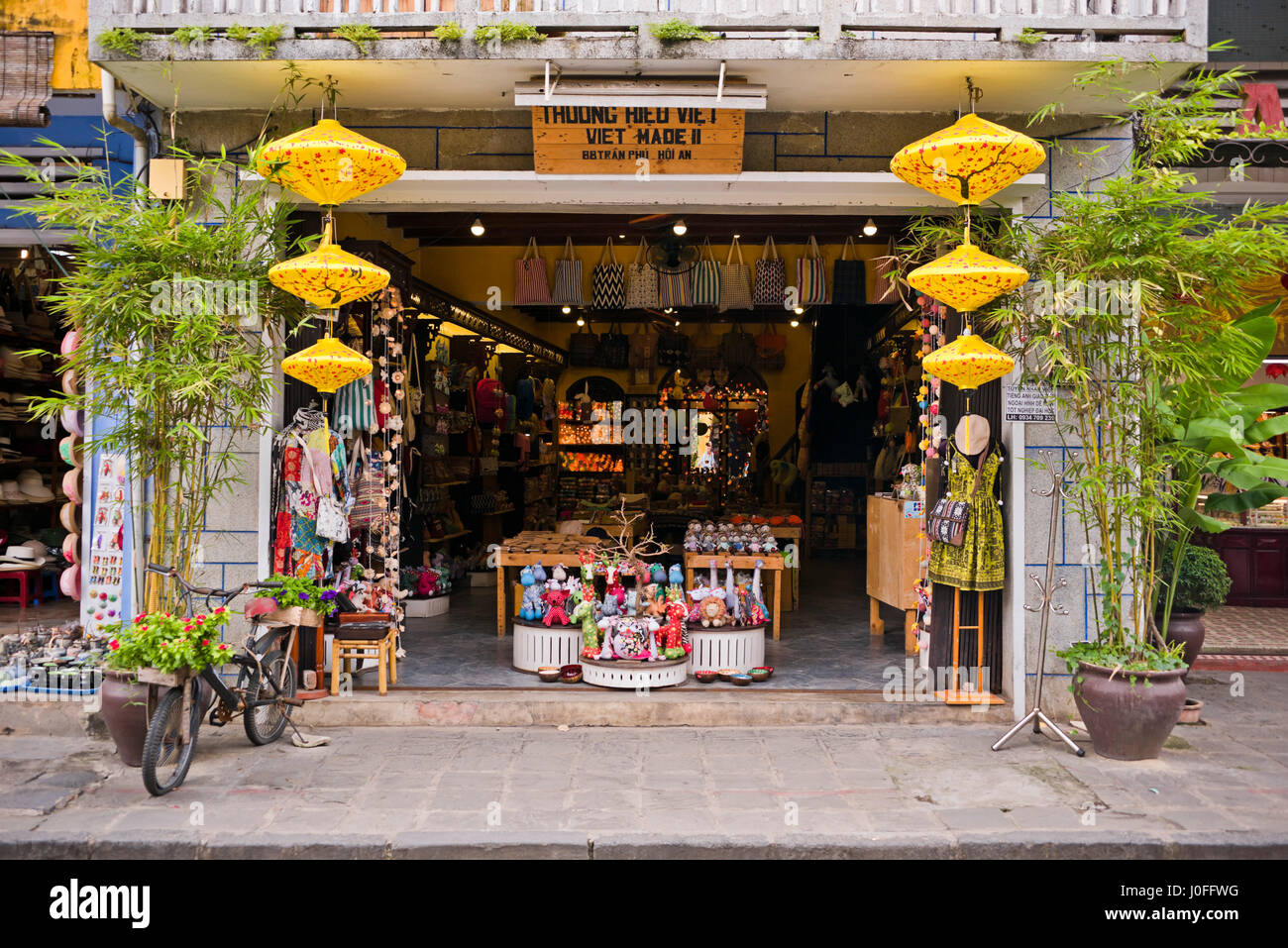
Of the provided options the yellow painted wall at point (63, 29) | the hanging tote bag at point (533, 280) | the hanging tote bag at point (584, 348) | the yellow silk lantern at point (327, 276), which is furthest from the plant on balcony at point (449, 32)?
the hanging tote bag at point (584, 348)

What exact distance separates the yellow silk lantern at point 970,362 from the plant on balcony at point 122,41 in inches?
214

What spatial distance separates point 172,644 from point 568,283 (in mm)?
5651

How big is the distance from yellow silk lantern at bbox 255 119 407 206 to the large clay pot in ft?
10.5

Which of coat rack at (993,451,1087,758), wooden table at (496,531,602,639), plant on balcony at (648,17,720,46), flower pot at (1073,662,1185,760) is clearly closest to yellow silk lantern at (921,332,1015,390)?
coat rack at (993,451,1087,758)

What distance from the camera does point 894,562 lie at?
880cm

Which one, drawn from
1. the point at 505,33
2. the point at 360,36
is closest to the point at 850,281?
the point at 505,33

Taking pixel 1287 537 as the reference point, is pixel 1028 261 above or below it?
above

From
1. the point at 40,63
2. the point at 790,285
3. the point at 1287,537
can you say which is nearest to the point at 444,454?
the point at 790,285

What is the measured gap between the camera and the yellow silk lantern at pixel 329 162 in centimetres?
566

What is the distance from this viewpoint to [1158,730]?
20.1 feet

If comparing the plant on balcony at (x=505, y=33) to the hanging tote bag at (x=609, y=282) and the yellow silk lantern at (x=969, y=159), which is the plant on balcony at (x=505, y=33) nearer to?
the yellow silk lantern at (x=969, y=159)

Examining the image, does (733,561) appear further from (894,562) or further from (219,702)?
(219,702)
